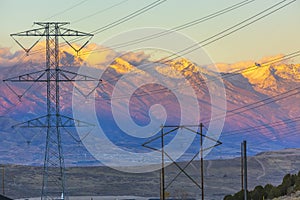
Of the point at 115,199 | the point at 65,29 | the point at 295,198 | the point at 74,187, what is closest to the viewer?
the point at 295,198

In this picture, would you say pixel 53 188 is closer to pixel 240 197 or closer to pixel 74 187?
pixel 74 187

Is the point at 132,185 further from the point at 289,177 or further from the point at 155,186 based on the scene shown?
the point at 289,177

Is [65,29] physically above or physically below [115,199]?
above

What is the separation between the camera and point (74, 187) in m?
189

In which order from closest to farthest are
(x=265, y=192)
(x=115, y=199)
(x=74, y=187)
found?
(x=265, y=192) → (x=115, y=199) → (x=74, y=187)

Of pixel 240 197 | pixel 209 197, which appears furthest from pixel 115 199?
pixel 240 197

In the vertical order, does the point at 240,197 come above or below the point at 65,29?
below

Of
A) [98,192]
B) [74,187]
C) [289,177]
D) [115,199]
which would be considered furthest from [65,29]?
[74,187]

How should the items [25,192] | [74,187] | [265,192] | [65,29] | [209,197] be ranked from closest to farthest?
[65,29]
[265,192]
[209,197]
[25,192]
[74,187]

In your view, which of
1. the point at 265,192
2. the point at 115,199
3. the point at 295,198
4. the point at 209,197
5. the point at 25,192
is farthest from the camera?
the point at 25,192

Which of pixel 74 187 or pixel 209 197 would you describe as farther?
pixel 74 187

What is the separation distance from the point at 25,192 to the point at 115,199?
45.8m

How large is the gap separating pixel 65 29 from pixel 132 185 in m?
119

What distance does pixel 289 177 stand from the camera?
93.1m
